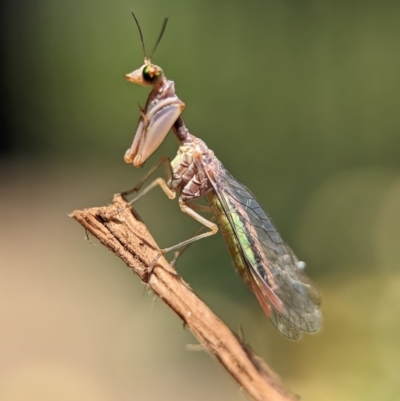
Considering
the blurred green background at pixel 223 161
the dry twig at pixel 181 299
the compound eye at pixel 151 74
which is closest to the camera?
the dry twig at pixel 181 299

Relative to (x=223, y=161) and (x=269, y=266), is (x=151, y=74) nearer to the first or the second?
(x=269, y=266)

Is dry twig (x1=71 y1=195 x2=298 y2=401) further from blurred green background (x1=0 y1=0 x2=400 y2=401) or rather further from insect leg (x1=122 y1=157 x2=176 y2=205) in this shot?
blurred green background (x1=0 y1=0 x2=400 y2=401)

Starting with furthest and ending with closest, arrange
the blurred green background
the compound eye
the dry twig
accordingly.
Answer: the blurred green background, the compound eye, the dry twig

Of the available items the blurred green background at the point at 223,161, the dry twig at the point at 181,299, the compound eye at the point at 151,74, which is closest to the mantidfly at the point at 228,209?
the compound eye at the point at 151,74

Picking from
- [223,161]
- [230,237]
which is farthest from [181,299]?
[223,161]

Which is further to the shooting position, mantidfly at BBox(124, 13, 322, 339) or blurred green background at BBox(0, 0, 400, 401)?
blurred green background at BBox(0, 0, 400, 401)

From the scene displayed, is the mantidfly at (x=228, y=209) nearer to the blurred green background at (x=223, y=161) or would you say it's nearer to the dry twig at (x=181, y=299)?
the dry twig at (x=181, y=299)

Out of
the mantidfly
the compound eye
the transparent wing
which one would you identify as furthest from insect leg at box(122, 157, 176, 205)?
the compound eye

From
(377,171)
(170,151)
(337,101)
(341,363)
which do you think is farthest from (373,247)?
(170,151)
